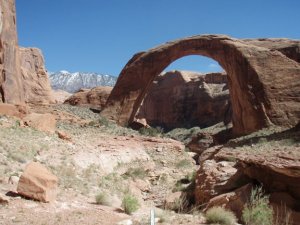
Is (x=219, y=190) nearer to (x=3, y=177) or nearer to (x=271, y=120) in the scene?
(x=3, y=177)

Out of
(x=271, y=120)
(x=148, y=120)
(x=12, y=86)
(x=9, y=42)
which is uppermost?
(x=9, y=42)

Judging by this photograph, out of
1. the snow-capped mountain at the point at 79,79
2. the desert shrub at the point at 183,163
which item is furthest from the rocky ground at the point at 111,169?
the snow-capped mountain at the point at 79,79

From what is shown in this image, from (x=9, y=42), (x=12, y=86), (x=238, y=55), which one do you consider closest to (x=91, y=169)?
(x=12, y=86)

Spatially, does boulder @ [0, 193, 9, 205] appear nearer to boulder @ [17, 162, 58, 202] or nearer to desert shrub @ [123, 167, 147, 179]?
boulder @ [17, 162, 58, 202]

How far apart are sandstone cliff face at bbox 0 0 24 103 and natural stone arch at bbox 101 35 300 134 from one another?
39.1 ft

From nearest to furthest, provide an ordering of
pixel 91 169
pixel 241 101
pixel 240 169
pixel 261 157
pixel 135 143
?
pixel 261 157, pixel 240 169, pixel 91 169, pixel 135 143, pixel 241 101

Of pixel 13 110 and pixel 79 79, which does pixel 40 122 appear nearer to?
pixel 13 110

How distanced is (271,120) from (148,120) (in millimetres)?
29130

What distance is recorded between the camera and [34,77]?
27.2 metres

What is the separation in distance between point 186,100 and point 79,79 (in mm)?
141214

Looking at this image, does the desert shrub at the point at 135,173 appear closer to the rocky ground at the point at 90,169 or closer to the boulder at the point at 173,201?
the rocky ground at the point at 90,169

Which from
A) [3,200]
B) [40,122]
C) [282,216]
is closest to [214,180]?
[282,216]

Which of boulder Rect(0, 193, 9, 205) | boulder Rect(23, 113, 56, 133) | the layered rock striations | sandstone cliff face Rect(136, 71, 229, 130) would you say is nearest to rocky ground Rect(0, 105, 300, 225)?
boulder Rect(0, 193, 9, 205)

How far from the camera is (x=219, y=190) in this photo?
1088 centimetres
